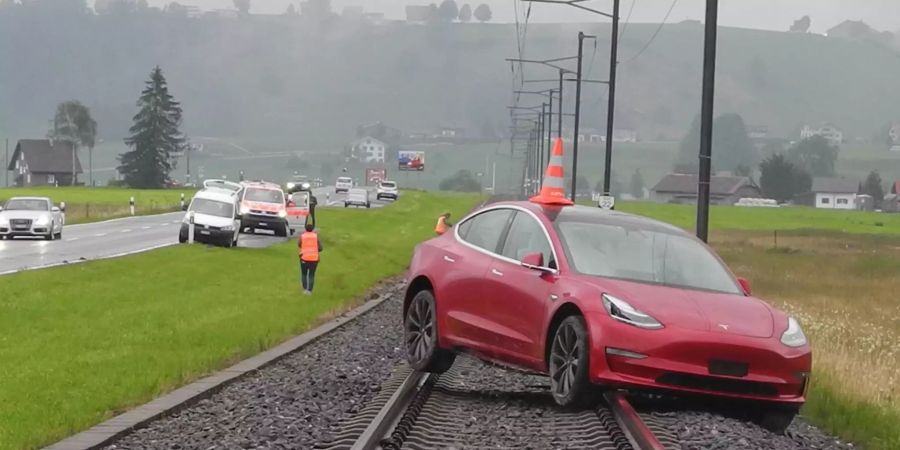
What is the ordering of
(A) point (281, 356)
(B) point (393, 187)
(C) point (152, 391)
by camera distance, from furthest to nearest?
(B) point (393, 187)
(A) point (281, 356)
(C) point (152, 391)

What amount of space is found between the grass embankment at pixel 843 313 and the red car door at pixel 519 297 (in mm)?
2851

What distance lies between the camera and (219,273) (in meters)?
33.3

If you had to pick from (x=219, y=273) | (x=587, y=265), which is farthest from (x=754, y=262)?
(x=587, y=265)

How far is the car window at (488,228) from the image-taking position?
12875 millimetres

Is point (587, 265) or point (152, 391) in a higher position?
point (587, 265)

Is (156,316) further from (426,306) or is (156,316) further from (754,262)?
(754,262)

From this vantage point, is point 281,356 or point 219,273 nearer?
point 281,356

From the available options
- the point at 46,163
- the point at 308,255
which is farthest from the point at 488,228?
the point at 46,163

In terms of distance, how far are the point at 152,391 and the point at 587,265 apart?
4186mm

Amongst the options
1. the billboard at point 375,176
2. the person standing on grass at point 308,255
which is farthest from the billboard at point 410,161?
the person standing on grass at point 308,255

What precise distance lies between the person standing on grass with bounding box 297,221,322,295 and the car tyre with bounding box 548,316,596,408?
15.5m

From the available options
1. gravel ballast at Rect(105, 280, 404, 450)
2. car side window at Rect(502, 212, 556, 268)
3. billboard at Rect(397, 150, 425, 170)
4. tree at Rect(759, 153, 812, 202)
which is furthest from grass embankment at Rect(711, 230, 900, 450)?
billboard at Rect(397, 150, 425, 170)

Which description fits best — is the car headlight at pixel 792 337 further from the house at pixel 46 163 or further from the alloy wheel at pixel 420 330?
the house at pixel 46 163

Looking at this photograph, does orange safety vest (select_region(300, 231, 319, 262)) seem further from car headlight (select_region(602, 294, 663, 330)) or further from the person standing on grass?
car headlight (select_region(602, 294, 663, 330))
